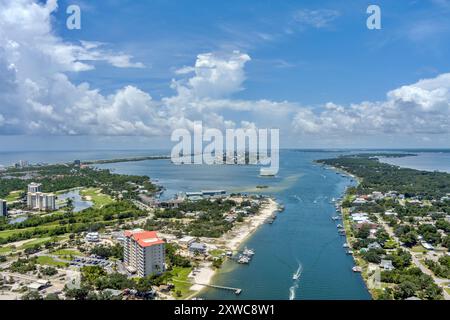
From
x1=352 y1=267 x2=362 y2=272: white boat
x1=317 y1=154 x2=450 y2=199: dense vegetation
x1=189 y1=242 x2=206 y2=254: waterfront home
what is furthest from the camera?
x1=317 y1=154 x2=450 y2=199: dense vegetation

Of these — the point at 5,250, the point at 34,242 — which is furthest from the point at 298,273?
the point at 5,250

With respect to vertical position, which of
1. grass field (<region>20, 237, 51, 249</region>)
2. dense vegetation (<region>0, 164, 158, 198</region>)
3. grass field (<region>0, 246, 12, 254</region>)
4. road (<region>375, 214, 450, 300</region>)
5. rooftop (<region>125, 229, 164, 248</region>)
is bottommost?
grass field (<region>0, 246, 12, 254</region>)

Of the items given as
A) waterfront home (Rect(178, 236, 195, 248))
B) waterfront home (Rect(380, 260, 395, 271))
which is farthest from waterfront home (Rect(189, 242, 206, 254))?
waterfront home (Rect(380, 260, 395, 271))

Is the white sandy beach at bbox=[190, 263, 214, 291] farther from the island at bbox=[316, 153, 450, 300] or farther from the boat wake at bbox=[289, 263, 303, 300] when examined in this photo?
the island at bbox=[316, 153, 450, 300]

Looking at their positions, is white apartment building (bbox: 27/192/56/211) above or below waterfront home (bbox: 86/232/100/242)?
above
